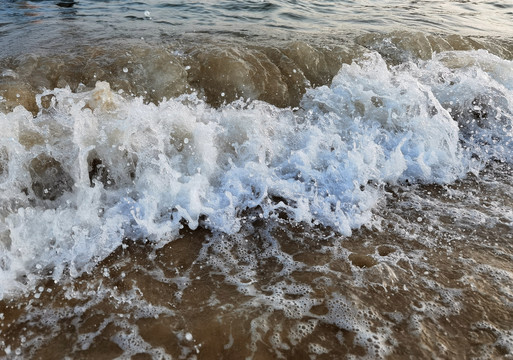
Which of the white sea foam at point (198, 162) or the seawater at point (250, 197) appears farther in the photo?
the white sea foam at point (198, 162)

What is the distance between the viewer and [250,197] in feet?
10.6

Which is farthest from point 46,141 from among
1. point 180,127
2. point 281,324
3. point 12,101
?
point 281,324

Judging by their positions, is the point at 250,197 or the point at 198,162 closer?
the point at 250,197

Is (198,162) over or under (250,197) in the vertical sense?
over

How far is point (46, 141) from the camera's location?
3.33 metres

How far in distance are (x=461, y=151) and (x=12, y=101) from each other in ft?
16.4

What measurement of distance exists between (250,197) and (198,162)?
68 centimetres

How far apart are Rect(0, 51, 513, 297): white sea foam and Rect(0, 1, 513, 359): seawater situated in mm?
18

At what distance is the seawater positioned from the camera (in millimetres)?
2090

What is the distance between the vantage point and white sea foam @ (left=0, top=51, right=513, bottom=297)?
9.11 feet

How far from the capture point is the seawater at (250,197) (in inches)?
82.3

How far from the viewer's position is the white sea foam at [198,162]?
109 inches

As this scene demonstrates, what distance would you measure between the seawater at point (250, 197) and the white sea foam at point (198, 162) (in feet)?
0.06

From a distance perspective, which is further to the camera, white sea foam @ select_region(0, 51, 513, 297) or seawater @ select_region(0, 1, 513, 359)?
white sea foam @ select_region(0, 51, 513, 297)
